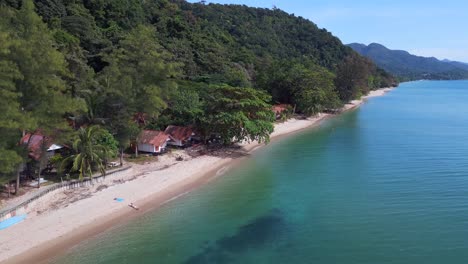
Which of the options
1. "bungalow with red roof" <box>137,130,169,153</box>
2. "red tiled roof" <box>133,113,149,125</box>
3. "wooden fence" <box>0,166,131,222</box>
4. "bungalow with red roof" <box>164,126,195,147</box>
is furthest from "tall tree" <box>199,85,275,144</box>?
"wooden fence" <box>0,166,131,222</box>

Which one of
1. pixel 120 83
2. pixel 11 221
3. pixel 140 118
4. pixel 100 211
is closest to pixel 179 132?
pixel 140 118

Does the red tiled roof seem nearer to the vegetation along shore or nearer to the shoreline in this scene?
the vegetation along shore

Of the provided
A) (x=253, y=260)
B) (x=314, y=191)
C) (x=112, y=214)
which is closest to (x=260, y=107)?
(x=314, y=191)

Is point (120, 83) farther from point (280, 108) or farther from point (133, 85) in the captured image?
point (280, 108)

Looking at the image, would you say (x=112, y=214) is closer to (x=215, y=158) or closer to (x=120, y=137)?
(x=120, y=137)

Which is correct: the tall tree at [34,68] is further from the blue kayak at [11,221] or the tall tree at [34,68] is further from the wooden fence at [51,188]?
the blue kayak at [11,221]

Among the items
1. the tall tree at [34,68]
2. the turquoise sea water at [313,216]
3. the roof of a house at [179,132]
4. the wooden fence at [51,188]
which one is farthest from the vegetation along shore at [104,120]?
the turquoise sea water at [313,216]

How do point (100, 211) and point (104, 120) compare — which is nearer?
point (100, 211)

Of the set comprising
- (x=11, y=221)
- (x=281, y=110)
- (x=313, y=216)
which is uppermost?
(x=281, y=110)
